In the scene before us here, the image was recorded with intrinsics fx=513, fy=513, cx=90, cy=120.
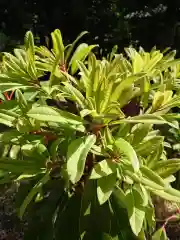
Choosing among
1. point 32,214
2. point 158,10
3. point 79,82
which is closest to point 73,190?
point 32,214

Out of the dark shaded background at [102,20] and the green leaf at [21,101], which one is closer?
the green leaf at [21,101]

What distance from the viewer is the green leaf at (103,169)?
116 cm

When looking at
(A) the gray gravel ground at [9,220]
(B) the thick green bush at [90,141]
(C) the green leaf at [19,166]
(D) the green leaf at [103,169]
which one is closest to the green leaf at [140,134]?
(B) the thick green bush at [90,141]

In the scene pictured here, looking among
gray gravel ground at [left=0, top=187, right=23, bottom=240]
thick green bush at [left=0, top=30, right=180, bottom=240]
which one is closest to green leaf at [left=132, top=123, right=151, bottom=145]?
thick green bush at [left=0, top=30, right=180, bottom=240]

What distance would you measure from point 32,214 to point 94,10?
2.15 meters

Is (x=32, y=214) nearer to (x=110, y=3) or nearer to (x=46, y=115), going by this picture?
(x=46, y=115)

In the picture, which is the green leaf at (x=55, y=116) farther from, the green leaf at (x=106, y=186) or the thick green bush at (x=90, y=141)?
the green leaf at (x=106, y=186)

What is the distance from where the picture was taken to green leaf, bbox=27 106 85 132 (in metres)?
1.15

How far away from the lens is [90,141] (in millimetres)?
1144

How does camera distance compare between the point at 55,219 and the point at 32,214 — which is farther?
the point at 32,214

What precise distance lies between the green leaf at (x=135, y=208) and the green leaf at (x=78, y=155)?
185mm

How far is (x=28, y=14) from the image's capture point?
337cm

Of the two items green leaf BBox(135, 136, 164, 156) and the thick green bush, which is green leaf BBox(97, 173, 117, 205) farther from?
green leaf BBox(135, 136, 164, 156)

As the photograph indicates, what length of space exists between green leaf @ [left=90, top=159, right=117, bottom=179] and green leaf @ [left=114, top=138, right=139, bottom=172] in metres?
0.04
